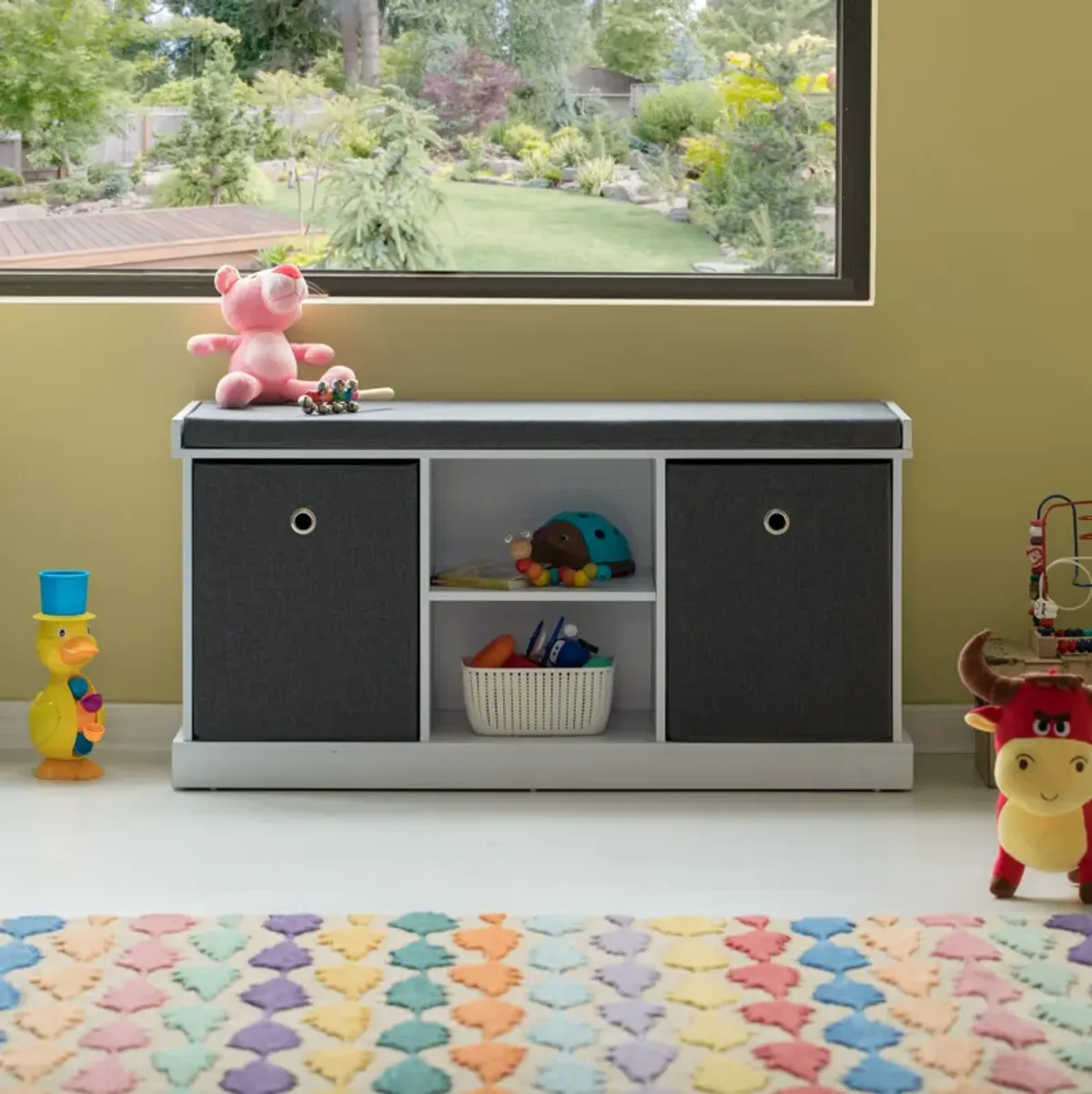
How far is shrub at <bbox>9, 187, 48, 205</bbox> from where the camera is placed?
364 cm

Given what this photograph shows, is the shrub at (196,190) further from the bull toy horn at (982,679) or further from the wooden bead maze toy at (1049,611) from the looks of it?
the bull toy horn at (982,679)

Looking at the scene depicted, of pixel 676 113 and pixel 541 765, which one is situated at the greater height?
pixel 676 113

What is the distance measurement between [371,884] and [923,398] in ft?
5.21

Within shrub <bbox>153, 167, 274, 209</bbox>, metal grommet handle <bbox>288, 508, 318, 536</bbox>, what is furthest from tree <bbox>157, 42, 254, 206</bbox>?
metal grommet handle <bbox>288, 508, 318, 536</bbox>

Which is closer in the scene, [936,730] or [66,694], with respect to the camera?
[66,694]

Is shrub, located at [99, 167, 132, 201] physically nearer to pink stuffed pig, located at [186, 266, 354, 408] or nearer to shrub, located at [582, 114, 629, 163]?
pink stuffed pig, located at [186, 266, 354, 408]

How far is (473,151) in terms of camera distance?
364cm

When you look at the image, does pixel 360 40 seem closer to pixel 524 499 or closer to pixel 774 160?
pixel 774 160

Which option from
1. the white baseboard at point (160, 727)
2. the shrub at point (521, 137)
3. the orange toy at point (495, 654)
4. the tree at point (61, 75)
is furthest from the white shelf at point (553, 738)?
the tree at point (61, 75)

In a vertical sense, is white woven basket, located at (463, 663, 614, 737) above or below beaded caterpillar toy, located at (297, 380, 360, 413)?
below

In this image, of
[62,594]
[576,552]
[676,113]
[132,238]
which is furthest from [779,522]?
[132,238]

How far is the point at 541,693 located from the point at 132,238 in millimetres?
1327

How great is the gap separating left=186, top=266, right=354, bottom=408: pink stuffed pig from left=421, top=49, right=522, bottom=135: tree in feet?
1.65

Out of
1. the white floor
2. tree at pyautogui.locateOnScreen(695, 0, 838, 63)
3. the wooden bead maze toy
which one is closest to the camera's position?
the white floor
